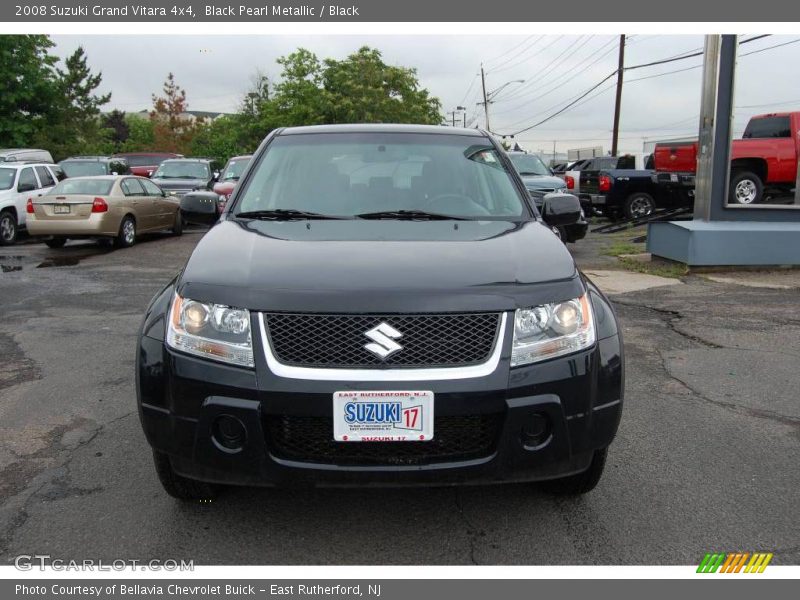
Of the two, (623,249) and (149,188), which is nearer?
(623,249)

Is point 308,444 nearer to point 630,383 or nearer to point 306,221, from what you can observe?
point 306,221

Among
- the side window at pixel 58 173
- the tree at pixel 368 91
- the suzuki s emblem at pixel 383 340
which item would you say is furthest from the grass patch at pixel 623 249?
the tree at pixel 368 91

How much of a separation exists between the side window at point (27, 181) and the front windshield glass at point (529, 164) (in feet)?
34.8

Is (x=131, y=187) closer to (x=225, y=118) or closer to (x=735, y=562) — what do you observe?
(x=735, y=562)

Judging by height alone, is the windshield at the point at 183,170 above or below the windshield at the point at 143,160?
below

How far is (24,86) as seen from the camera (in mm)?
32156

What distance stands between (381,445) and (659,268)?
9000 millimetres

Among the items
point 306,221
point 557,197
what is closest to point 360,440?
point 306,221

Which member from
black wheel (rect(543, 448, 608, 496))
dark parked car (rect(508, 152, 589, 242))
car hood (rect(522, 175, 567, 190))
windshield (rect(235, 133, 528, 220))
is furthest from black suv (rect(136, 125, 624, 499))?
car hood (rect(522, 175, 567, 190))

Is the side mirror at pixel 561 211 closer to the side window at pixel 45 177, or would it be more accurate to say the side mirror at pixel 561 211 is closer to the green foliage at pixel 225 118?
the side window at pixel 45 177

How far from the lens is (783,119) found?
13.8m

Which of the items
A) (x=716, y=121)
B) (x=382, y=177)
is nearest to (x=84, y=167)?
(x=716, y=121)

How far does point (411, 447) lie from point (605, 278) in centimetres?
792

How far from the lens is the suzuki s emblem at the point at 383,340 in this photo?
8.70 feet
